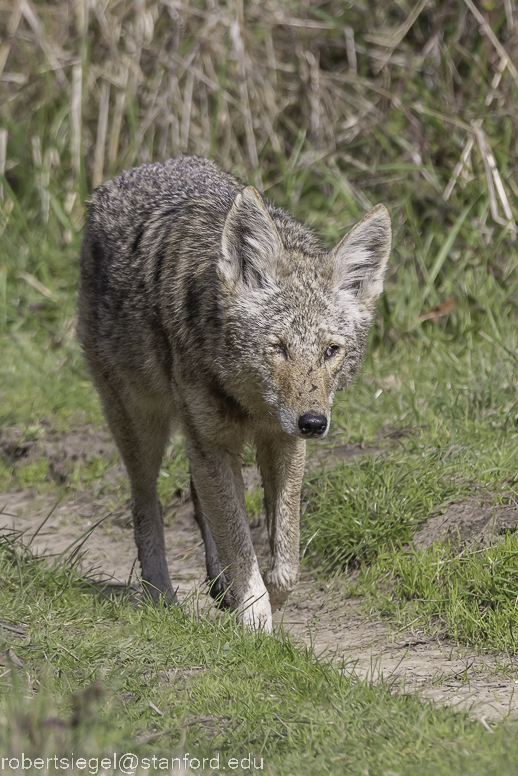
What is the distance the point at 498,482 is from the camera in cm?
519

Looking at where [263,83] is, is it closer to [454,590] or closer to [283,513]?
[283,513]

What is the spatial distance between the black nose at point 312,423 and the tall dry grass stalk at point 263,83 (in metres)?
4.76

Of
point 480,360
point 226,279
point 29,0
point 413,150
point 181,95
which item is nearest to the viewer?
point 226,279

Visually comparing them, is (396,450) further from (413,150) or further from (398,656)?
(413,150)

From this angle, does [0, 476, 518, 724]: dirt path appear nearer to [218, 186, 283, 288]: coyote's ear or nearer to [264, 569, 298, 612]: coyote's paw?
[264, 569, 298, 612]: coyote's paw

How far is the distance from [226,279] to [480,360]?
2629 mm

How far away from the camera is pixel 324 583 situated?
17.4ft

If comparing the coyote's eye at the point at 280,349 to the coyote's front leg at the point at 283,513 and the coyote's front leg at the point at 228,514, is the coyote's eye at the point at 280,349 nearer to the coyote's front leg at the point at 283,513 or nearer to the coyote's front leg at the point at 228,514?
the coyote's front leg at the point at 283,513

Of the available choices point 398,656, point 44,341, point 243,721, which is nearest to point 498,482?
point 398,656

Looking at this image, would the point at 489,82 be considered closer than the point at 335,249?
No

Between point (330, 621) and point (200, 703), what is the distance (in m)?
1.55

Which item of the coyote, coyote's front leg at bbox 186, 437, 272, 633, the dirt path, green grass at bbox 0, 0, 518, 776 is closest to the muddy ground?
the dirt path

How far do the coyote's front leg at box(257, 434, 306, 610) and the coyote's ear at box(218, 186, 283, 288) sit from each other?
2.76 feet

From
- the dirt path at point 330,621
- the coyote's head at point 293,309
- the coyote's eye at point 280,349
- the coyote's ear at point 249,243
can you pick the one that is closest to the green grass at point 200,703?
the dirt path at point 330,621
